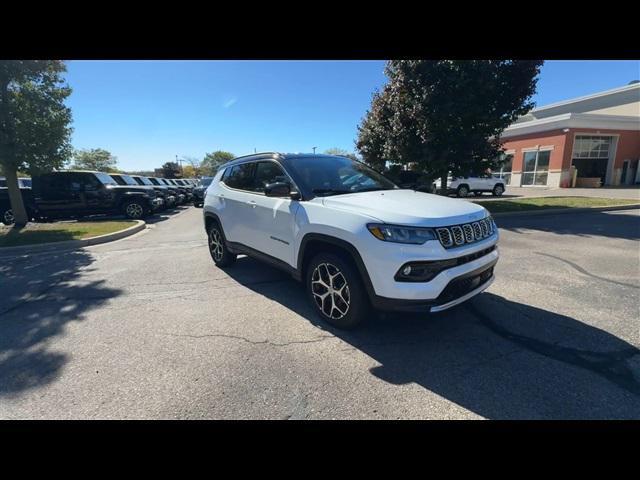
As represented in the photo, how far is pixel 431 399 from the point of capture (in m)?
2.21

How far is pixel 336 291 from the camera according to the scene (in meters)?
3.10

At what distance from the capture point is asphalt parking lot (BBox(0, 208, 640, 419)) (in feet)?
7.11

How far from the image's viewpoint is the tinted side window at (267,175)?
Answer: 12.6 ft

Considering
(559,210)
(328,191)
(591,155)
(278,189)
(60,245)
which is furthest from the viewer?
(591,155)

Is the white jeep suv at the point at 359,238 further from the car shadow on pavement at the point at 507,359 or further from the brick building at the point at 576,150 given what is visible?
the brick building at the point at 576,150

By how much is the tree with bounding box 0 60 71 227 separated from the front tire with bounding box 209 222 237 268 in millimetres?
7292

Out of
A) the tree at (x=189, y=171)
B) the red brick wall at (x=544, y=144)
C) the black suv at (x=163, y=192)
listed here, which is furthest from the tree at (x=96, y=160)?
the red brick wall at (x=544, y=144)

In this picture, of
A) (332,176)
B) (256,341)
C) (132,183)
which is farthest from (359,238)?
(132,183)

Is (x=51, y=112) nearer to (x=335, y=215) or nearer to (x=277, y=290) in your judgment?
(x=277, y=290)

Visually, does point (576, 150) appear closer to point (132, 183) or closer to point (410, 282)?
point (410, 282)

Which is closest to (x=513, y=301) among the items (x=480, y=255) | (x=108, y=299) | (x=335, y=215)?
(x=480, y=255)

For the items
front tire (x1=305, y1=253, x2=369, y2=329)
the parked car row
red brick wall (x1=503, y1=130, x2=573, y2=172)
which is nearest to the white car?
red brick wall (x1=503, y1=130, x2=573, y2=172)

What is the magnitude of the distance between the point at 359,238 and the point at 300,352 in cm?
120
